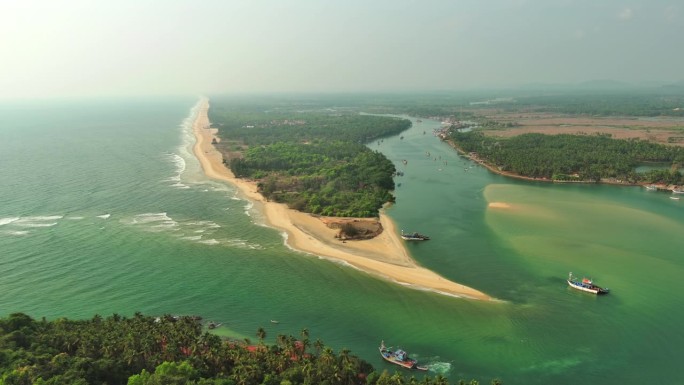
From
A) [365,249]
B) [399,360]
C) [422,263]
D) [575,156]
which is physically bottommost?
[399,360]

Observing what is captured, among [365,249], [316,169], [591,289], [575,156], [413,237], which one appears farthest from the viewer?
[575,156]

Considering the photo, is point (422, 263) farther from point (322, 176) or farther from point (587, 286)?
point (322, 176)

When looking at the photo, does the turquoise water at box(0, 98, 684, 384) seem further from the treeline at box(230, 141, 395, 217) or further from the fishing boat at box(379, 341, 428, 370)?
the treeline at box(230, 141, 395, 217)

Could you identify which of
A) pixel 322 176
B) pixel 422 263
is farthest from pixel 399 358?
pixel 322 176

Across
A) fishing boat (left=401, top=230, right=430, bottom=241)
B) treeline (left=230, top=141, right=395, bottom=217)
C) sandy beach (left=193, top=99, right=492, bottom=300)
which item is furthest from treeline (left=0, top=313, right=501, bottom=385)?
treeline (left=230, top=141, right=395, bottom=217)

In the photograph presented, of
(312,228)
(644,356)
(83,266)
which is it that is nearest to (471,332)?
(644,356)

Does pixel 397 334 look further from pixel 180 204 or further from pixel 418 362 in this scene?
pixel 180 204

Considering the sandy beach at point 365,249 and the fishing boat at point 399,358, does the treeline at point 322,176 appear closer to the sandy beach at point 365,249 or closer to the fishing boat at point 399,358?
the sandy beach at point 365,249

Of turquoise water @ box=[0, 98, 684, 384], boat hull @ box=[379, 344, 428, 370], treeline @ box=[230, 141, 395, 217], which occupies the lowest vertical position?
boat hull @ box=[379, 344, 428, 370]
